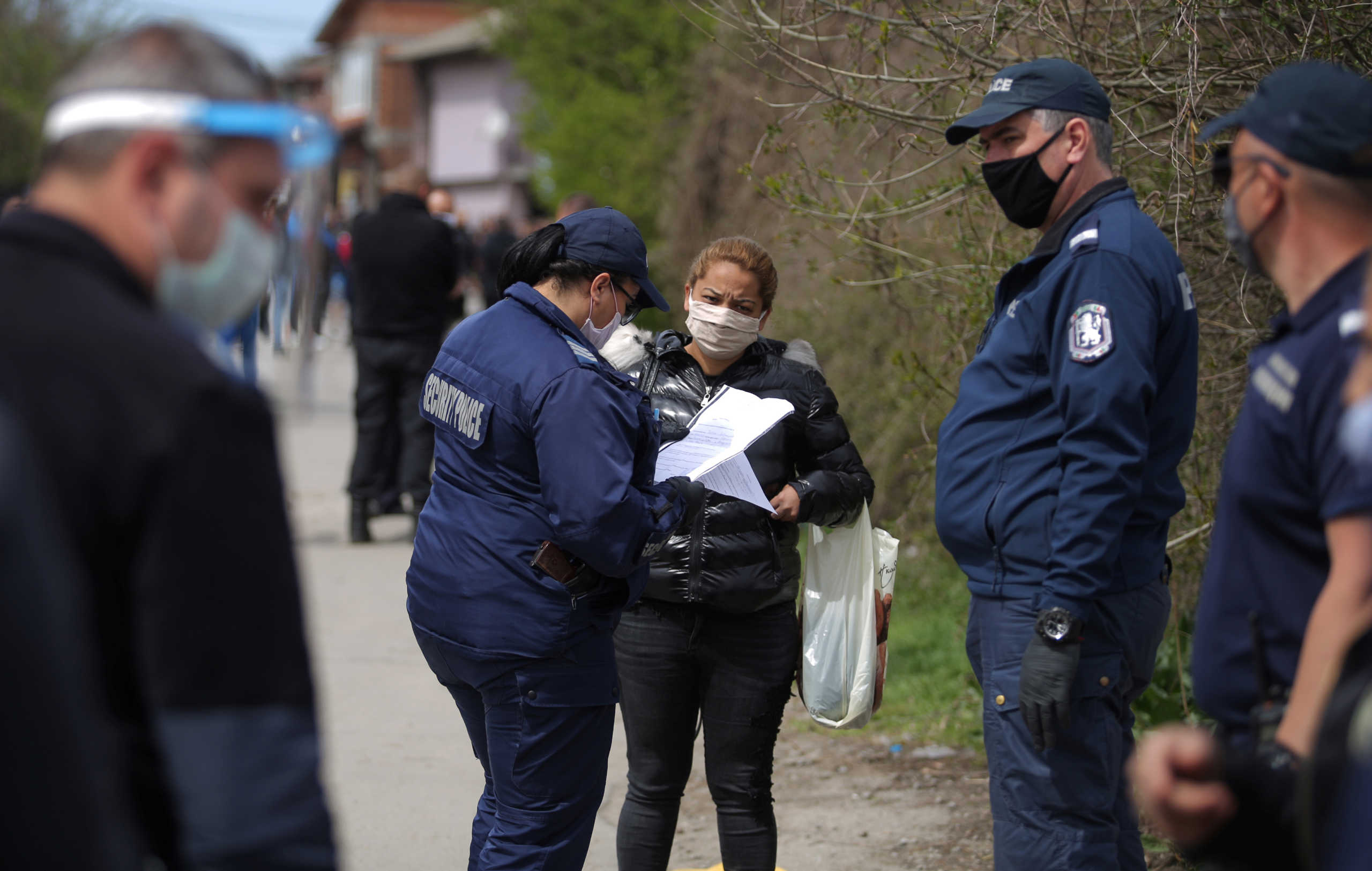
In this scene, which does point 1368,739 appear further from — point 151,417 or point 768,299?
point 768,299

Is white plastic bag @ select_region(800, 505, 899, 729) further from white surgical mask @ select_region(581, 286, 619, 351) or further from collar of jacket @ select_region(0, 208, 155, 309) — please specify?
collar of jacket @ select_region(0, 208, 155, 309)

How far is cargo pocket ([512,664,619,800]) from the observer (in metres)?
3.08

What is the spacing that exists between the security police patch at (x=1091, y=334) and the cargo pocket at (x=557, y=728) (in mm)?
1346

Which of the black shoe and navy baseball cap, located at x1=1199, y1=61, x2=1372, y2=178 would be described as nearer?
navy baseball cap, located at x1=1199, y1=61, x2=1372, y2=178

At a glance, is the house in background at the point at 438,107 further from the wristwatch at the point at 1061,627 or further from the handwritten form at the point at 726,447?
the wristwatch at the point at 1061,627

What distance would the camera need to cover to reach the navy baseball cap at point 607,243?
3.27m

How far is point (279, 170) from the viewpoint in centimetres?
158

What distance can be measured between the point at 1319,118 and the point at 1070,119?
1.08 metres

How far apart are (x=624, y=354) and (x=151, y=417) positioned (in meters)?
2.69

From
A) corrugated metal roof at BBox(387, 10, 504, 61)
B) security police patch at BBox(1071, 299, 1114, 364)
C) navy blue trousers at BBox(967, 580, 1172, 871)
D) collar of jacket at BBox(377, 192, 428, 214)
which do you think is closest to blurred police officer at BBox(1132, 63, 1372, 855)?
security police patch at BBox(1071, 299, 1114, 364)

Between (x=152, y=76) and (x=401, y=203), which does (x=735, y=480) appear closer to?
(x=152, y=76)

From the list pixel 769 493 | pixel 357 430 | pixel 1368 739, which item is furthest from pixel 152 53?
pixel 357 430

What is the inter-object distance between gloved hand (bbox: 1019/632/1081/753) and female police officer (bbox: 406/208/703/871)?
0.93 metres

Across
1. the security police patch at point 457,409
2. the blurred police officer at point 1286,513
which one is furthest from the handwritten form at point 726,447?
the blurred police officer at point 1286,513
